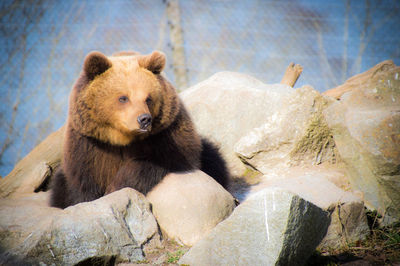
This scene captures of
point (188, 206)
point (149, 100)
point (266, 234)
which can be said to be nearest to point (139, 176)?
point (188, 206)

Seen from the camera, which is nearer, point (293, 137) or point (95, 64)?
point (95, 64)

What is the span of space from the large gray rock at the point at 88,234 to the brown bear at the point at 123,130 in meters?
0.38

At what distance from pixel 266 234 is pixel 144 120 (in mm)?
1267

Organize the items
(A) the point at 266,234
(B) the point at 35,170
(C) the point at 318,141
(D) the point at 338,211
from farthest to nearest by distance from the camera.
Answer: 1. (B) the point at 35,170
2. (C) the point at 318,141
3. (D) the point at 338,211
4. (A) the point at 266,234

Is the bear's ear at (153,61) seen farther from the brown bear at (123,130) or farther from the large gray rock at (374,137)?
the large gray rock at (374,137)

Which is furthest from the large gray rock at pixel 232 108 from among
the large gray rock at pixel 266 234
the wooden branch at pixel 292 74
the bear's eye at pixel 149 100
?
the large gray rock at pixel 266 234

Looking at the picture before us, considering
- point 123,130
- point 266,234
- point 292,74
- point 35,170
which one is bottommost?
point 35,170

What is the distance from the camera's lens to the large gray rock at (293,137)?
4547mm

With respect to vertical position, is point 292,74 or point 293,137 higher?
point 292,74

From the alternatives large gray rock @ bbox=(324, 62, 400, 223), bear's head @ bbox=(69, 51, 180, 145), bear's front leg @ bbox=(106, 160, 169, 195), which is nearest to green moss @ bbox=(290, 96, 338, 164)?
large gray rock @ bbox=(324, 62, 400, 223)

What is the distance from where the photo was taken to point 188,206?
312 centimetres

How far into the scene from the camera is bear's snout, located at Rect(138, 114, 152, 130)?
9.83 feet

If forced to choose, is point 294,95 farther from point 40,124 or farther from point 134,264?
point 40,124

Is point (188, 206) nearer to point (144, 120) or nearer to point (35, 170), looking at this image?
point (144, 120)
